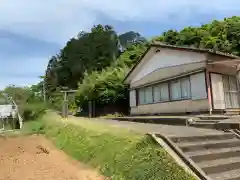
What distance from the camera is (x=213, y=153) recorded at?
22.2 ft

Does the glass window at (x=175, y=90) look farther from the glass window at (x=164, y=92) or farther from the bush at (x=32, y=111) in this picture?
the bush at (x=32, y=111)

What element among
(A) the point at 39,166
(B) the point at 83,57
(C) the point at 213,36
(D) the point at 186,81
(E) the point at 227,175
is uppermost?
(B) the point at 83,57

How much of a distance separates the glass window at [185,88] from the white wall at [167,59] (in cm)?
115

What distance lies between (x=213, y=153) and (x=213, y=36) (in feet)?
79.9

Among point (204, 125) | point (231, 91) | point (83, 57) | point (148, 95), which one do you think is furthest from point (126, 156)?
point (83, 57)

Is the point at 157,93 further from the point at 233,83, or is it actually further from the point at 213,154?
the point at 213,154

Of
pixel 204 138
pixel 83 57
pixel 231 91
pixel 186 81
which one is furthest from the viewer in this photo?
pixel 83 57

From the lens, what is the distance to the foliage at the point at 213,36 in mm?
26266

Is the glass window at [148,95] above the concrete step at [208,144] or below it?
above

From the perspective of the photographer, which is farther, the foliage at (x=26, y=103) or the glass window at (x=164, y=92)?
the foliage at (x=26, y=103)

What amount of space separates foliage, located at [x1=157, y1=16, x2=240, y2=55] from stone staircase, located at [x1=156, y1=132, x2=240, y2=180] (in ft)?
63.8

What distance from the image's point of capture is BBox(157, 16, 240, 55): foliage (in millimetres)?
26266

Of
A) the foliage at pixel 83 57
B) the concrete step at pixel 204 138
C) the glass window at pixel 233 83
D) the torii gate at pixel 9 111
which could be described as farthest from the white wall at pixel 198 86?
the foliage at pixel 83 57

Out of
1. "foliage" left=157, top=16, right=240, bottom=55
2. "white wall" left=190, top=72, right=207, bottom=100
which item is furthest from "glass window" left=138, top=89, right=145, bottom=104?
"foliage" left=157, top=16, right=240, bottom=55
